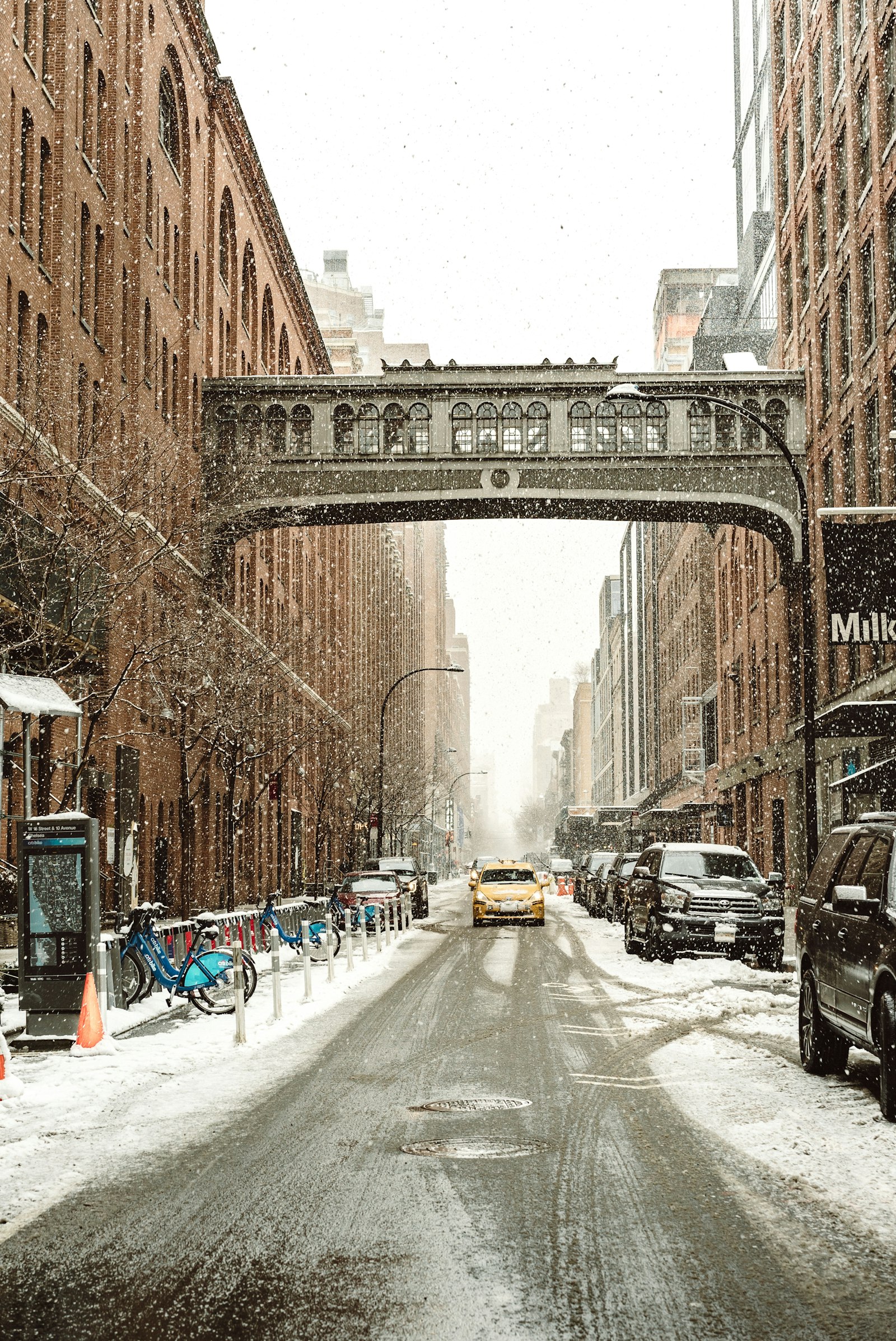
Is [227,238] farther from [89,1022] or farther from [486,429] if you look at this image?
[89,1022]

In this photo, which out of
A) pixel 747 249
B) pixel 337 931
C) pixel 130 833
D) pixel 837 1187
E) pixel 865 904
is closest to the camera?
pixel 837 1187

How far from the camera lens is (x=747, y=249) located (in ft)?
244

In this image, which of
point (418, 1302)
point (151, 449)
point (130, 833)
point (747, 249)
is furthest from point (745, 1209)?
point (747, 249)

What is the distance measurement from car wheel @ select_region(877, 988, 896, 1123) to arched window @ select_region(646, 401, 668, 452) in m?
41.8

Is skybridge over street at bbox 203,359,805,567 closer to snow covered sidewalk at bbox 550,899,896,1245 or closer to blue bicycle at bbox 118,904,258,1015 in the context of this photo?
snow covered sidewalk at bbox 550,899,896,1245

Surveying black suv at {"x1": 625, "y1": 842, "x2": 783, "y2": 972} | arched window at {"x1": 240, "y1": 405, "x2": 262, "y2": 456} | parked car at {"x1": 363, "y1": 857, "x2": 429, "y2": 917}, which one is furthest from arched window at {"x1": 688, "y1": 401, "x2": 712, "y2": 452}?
black suv at {"x1": 625, "y1": 842, "x2": 783, "y2": 972}

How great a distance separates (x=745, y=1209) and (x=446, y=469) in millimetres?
43482

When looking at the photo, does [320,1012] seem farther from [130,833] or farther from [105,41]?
[105,41]

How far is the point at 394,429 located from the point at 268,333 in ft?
43.4

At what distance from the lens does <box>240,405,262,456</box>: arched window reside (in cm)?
4922

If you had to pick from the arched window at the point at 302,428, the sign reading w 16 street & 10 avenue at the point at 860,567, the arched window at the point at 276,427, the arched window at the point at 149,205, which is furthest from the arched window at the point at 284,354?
the sign reading w 16 street & 10 avenue at the point at 860,567

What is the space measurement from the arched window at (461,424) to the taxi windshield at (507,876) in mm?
14687

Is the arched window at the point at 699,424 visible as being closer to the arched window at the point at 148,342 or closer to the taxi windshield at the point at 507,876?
the taxi windshield at the point at 507,876

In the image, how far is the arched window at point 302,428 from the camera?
50.9 metres
